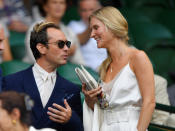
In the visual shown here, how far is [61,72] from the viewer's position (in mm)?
4551

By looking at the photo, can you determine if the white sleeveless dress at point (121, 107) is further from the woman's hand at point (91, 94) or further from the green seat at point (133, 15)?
the green seat at point (133, 15)

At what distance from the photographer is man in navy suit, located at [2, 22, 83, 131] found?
3.27 meters

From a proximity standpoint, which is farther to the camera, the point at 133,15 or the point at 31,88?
the point at 133,15

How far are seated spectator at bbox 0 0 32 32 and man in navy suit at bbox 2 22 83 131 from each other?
242cm

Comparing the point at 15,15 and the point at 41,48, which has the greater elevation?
the point at 41,48

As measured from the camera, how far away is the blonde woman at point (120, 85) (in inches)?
132

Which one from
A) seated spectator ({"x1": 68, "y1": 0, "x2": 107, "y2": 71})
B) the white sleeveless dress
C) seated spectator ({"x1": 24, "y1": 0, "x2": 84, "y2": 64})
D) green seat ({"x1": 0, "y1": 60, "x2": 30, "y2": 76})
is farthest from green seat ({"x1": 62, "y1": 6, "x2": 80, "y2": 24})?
the white sleeveless dress

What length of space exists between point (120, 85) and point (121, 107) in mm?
169

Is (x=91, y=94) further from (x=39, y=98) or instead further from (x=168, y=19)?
(x=168, y=19)

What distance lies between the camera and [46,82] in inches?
131

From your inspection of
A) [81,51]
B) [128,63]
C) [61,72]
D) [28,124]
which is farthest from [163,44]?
[28,124]

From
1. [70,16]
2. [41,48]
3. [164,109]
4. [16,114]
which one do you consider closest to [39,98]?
[41,48]

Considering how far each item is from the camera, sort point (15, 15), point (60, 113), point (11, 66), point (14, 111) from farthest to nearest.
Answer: point (15, 15) < point (11, 66) < point (60, 113) < point (14, 111)

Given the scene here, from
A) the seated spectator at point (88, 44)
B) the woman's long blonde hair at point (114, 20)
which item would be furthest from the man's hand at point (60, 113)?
the seated spectator at point (88, 44)
